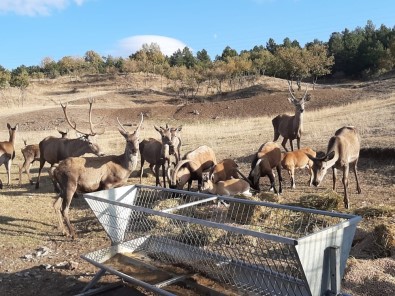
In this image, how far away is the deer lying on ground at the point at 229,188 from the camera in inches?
406

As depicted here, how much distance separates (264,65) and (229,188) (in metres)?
68.9

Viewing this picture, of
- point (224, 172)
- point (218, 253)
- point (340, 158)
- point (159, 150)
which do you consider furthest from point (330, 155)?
point (218, 253)

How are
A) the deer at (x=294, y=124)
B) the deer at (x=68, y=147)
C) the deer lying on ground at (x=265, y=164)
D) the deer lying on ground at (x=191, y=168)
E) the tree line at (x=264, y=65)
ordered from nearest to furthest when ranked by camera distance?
the deer lying on ground at (x=191, y=168), the deer lying on ground at (x=265, y=164), the deer at (x=68, y=147), the deer at (x=294, y=124), the tree line at (x=264, y=65)

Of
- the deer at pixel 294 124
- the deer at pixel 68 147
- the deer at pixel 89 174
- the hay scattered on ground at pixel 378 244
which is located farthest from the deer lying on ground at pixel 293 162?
the deer at pixel 68 147

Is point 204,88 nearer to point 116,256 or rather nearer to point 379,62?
point 379,62

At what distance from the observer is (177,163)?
11.6 m

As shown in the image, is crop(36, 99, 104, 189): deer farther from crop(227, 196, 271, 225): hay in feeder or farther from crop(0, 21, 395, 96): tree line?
crop(0, 21, 395, 96): tree line

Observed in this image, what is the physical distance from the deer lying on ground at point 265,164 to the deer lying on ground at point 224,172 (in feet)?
0.87

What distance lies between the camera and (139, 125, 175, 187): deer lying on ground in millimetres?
12414

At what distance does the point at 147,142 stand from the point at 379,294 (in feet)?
32.2

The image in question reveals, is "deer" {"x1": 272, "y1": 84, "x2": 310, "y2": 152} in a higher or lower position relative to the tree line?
lower

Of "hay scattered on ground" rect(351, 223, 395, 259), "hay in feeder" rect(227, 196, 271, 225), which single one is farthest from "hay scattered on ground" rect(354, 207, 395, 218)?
"hay in feeder" rect(227, 196, 271, 225)

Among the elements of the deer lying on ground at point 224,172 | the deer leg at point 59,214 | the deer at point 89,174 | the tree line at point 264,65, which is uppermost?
the tree line at point 264,65

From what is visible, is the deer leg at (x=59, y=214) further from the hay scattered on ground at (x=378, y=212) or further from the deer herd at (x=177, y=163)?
the hay scattered on ground at (x=378, y=212)
